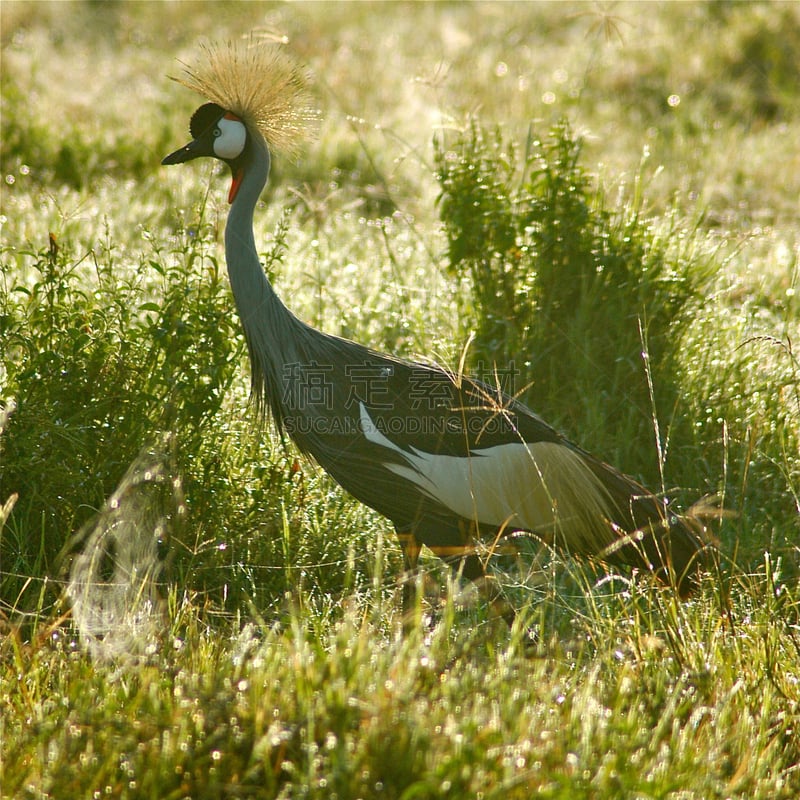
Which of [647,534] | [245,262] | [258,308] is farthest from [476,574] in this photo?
[245,262]

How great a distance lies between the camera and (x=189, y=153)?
2889 millimetres

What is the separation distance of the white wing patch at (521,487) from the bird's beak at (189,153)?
3.01 ft

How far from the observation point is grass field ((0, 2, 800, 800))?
5.88ft

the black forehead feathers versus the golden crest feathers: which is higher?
the golden crest feathers

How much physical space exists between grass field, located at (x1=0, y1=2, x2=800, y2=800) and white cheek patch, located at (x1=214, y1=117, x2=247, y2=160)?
0.19 metres

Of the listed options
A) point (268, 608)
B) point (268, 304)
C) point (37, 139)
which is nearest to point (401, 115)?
point (37, 139)

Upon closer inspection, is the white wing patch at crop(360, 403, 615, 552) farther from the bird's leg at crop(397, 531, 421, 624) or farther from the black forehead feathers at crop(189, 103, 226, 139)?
the black forehead feathers at crop(189, 103, 226, 139)

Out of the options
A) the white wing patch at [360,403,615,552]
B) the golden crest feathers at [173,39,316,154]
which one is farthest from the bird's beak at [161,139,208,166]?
the white wing patch at [360,403,615,552]

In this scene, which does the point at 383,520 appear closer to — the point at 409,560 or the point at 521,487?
the point at 409,560

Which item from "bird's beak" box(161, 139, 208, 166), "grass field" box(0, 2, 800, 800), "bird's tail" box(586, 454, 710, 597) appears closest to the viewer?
Answer: "grass field" box(0, 2, 800, 800)

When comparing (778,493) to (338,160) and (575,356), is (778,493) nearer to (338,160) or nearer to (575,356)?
(575,356)

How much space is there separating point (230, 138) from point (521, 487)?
1325 millimetres

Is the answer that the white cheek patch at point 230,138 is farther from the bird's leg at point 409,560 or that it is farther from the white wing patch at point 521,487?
the bird's leg at point 409,560

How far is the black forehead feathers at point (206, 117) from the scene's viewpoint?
9.55 ft
